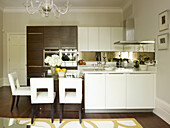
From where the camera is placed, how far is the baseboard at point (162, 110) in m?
3.12

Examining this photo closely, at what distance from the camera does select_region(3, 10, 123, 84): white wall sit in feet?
22.4

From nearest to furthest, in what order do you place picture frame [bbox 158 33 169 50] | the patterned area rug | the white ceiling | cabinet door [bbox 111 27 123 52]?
the patterned area rug, picture frame [bbox 158 33 169 50], the white ceiling, cabinet door [bbox 111 27 123 52]

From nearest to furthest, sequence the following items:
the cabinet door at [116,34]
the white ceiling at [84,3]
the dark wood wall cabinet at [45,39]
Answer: the white ceiling at [84,3] → the dark wood wall cabinet at [45,39] → the cabinet door at [116,34]

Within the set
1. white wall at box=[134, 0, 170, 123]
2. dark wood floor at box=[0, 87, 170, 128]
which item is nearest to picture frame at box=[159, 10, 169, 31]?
white wall at box=[134, 0, 170, 123]

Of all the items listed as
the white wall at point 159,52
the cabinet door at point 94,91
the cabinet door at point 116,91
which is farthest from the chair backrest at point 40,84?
the white wall at point 159,52

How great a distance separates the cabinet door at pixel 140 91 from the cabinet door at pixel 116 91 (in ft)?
0.37

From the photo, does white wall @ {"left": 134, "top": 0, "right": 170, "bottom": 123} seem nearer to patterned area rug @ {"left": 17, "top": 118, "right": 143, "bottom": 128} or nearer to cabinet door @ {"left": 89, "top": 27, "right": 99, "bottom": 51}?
patterned area rug @ {"left": 17, "top": 118, "right": 143, "bottom": 128}

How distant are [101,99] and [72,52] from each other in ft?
9.75

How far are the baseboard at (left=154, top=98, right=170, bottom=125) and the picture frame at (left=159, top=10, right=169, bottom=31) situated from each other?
150 centimetres

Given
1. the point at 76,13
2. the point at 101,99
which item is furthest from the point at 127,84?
the point at 76,13

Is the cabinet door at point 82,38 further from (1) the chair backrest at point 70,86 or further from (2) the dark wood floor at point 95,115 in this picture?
(1) the chair backrest at point 70,86

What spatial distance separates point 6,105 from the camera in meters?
4.20

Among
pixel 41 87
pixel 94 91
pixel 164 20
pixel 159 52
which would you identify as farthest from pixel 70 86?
pixel 164 20

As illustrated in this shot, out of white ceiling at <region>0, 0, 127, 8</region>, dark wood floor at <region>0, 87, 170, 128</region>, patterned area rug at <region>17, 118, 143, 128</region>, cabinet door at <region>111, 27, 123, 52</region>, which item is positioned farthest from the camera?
cabinet door at <region>111, 27, 123, 52</region>
